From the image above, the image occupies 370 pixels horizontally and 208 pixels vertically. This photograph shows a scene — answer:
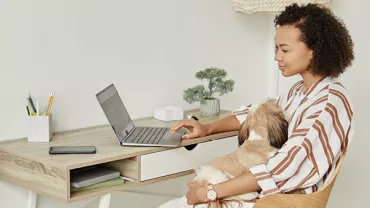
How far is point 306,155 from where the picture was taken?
1.88m

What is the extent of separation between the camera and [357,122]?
301 cm

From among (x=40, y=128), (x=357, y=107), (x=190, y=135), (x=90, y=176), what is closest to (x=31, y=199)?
(x=40, y=128)

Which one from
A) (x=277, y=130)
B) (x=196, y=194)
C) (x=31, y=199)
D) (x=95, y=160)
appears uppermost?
(x=277, y=130)

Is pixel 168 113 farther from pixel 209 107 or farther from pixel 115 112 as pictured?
pixel 115 112

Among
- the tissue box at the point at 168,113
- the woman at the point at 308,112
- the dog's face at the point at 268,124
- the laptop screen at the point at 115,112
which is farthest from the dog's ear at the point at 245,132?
the tissue box at the point at 168,113

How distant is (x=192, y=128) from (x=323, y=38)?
2.05 feet

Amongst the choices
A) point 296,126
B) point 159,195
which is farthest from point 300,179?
point 159,195

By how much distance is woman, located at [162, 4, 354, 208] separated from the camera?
6.19ft

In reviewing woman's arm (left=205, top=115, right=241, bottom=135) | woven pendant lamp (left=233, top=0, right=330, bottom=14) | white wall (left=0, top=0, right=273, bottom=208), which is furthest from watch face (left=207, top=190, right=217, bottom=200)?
woven pendant lamp (left=233, top=0, right=330, bottom=14)

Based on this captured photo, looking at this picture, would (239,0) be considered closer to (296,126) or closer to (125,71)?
(125,71)

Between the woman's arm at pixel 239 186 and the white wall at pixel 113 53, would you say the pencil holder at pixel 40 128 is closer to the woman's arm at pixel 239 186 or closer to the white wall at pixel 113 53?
the white wall at pixel 113 53

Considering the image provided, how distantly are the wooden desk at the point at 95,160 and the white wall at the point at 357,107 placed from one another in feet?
2.84

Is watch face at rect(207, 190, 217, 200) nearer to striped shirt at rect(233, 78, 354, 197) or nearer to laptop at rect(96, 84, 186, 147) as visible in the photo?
striped shirt at rect(233, 78, 354, 197)

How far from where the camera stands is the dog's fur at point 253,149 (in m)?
1.95
